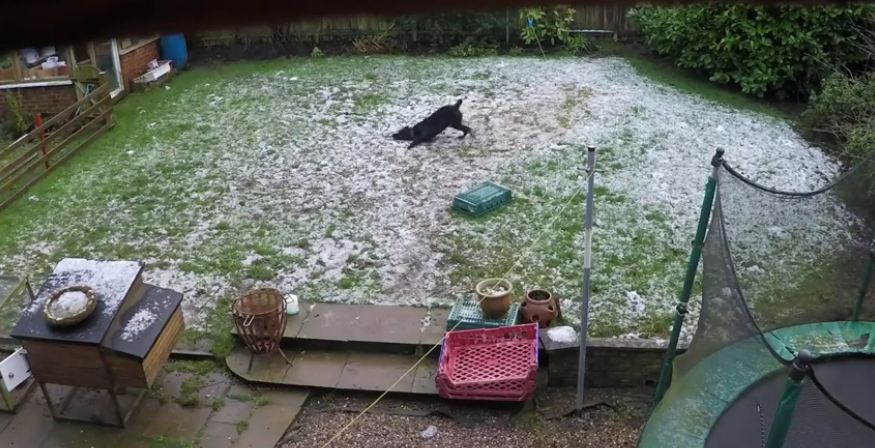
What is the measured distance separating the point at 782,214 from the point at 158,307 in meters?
4.35

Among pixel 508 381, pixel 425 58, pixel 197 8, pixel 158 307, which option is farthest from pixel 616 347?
pixel 425 58

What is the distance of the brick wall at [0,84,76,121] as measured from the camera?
1030 cm

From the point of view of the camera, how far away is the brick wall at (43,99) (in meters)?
10.3

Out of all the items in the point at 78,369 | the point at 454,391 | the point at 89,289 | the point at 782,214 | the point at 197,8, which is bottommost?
the point at 454,391

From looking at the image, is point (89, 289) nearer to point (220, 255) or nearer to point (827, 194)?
point (220, 255)

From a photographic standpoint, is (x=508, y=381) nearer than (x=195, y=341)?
Yes

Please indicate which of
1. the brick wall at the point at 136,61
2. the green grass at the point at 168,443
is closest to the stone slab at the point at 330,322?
the green grass at the point at 168,443

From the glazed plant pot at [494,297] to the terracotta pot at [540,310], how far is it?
0.16 m

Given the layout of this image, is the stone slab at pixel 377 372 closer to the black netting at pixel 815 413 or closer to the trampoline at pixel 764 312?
the trampoline at pixel 764 312

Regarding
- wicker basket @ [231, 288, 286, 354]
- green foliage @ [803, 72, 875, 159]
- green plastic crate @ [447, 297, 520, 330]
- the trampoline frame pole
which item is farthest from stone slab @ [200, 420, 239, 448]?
green foliage @ [803, 72, 875, 159]

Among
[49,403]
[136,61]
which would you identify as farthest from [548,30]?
[49,403]

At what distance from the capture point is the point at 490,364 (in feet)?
17.5

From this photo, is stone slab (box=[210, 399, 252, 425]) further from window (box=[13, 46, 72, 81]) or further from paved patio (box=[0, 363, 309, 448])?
window (box=[13, 46, 72, 81])

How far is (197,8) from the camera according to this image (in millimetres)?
688
